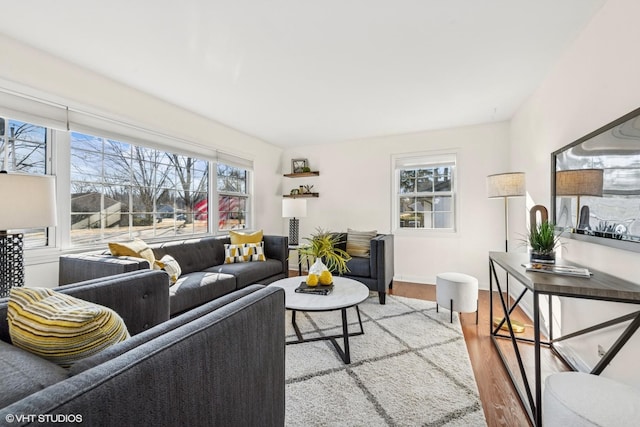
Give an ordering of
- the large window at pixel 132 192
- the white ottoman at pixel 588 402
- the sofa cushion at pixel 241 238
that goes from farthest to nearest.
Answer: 1. the sofa cushion at pixel 241 238
2. the large window at pixel 132 192
3. the white ottoman at pixel 588 402

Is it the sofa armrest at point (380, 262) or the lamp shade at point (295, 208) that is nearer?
the sofa armrest at point (380, 262)

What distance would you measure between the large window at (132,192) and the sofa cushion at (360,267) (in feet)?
6.90

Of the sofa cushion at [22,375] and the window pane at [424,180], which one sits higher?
the window pane at [424,180]

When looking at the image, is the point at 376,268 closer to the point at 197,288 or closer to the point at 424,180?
the point at 424,180

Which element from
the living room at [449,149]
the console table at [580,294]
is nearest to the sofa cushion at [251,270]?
the living room at [449,149]

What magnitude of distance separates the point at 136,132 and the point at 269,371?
2882 mm

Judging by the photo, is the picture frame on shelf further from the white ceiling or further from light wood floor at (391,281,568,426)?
light wood floor at (391,281,568,426)

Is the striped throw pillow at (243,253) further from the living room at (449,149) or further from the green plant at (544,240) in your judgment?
the green plant at (544,240)

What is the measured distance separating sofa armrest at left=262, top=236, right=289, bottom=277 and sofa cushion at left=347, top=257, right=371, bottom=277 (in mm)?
874

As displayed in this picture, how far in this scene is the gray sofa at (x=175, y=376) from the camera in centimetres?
50

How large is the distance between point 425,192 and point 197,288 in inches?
134

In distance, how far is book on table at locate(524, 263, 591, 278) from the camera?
1.55 meters

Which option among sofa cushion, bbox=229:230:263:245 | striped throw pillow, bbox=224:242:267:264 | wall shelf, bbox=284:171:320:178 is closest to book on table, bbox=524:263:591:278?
striped throw pillow, bbox=224:242:267:264

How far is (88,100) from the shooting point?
94.8 inches
